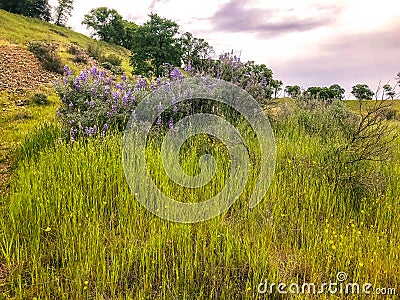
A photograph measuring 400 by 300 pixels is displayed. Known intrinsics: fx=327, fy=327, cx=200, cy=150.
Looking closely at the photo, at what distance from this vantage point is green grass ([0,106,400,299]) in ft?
7.47

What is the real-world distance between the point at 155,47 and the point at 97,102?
1099 centimetres

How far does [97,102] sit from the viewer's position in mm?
5133

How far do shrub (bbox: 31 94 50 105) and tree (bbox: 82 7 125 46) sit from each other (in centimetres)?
3115

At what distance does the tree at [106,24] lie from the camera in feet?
127

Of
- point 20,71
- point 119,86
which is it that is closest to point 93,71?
point 119,86

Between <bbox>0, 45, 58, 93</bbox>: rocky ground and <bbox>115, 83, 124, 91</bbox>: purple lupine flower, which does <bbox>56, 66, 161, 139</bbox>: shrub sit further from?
→ <bbox>0, 45, 58, 93</bbox>: rocky ground

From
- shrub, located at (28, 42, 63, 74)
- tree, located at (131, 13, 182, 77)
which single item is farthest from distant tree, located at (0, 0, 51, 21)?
tree, located at (131, 13, 182, 77)

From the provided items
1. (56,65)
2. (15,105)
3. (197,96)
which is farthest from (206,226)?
(56,65)

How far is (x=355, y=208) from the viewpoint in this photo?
3480mm

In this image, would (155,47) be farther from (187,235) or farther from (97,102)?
(187,235)

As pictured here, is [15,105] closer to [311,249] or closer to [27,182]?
[27,182]

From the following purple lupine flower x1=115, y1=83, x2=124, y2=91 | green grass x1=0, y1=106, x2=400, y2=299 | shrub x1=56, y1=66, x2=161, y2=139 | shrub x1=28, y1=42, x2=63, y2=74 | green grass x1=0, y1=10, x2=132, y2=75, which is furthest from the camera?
green grass x1=0, y1=10, x2=132, y2=75

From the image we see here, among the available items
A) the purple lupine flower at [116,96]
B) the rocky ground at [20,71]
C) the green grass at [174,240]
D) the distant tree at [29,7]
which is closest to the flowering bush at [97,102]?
the purple lupine flower at [116,96]

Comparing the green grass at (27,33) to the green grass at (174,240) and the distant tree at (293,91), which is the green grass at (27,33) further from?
the green grass at (174,240)
